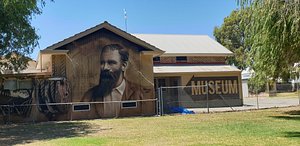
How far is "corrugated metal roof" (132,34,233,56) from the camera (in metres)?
36.0

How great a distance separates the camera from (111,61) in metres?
26.6

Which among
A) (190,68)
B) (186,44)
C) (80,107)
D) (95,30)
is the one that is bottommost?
(80,107)

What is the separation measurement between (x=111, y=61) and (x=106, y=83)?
1.53 meters

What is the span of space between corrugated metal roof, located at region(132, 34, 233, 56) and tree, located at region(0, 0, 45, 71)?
56.9 ft

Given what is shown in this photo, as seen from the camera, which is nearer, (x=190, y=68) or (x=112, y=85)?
(x=112, y=85)

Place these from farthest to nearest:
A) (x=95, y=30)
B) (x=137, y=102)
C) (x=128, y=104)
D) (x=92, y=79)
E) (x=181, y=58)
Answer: (x=181, y=58), (x=137, y=102), (x=128, y=104), (x=95, y=30), (x=92, y=79)

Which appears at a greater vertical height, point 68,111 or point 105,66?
point 105,66

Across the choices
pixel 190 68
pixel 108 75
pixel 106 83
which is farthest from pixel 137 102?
pixel 190 68

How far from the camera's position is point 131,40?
27.0 metres

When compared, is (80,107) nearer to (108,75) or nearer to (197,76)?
(108,75)

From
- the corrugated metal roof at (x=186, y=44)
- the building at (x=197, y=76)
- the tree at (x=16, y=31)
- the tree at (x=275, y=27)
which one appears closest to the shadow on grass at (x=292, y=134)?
the tree at (x=275, y=27)

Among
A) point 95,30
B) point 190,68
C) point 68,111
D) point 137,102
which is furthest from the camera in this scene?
point 190,68

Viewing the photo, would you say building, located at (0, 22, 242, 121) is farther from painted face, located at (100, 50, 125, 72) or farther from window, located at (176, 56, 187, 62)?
window, located at (176, 56, 187, 62)

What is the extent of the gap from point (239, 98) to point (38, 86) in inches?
681
